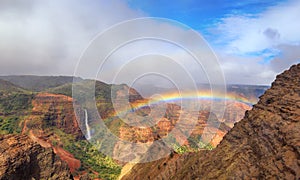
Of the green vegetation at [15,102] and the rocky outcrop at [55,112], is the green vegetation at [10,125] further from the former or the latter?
the green vegetation at [15,102]

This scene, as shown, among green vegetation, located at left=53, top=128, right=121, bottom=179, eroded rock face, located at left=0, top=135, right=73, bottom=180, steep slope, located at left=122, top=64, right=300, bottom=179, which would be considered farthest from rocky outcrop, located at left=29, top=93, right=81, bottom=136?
→ steep slope, located at left=122, top=64, right=300, bottom=179

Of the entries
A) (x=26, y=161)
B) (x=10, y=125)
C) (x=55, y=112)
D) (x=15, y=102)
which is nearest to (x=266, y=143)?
(x=26, y=161)

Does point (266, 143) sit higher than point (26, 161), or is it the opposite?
point (266, 143)

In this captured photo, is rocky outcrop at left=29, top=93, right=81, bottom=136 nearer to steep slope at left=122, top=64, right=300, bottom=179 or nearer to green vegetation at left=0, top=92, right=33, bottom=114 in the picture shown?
green vegetation at left=0, top=92, right=33, bottom=114

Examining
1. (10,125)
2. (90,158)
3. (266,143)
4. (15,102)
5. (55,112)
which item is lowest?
(90,158)

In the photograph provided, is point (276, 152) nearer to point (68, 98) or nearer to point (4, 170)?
point (4, 170)

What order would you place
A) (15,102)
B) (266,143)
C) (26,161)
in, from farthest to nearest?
(15,102), (26,161), (266,143)

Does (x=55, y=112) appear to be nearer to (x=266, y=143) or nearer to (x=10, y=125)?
(x=10, y=125)
